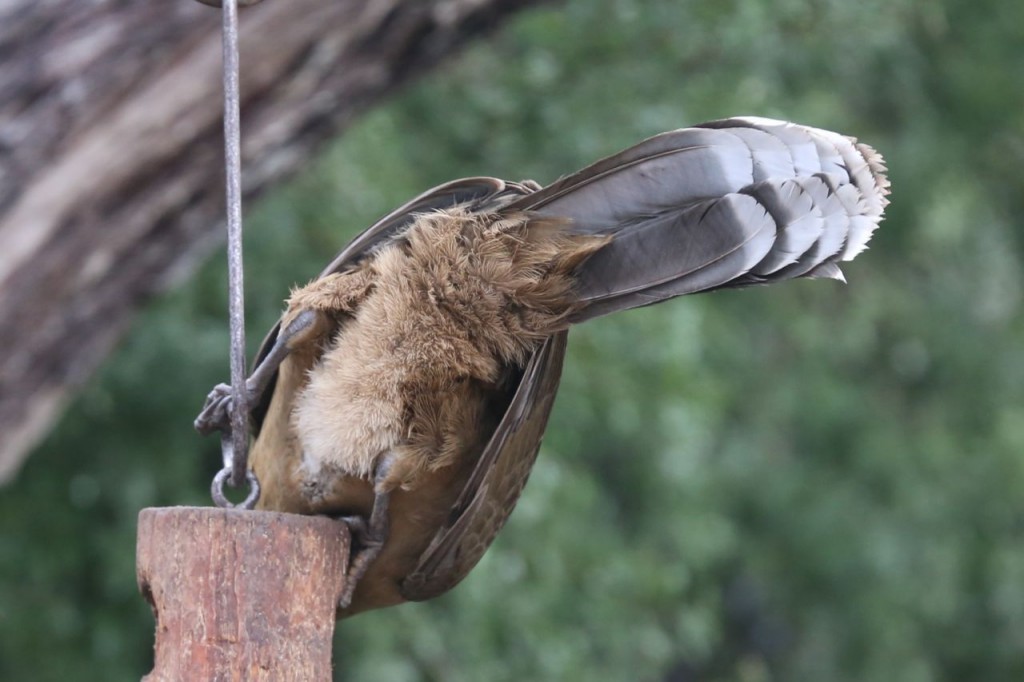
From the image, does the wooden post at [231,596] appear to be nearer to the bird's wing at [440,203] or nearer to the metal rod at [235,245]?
the metal rod at [235,245]

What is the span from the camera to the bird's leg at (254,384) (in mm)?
2582

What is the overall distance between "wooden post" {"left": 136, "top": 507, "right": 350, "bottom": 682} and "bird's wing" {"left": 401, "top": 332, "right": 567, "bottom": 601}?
51cm

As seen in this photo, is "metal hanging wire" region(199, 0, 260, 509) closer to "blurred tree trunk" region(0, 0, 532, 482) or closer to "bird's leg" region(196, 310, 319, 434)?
"bird's leg" region(196, 310, 319, 434)

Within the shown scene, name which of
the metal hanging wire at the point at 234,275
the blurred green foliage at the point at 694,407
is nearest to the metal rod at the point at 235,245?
the metal hanging wire at the point at 234,275

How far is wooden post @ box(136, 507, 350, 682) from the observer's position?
208cm

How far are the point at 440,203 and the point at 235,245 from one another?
50 centimetres

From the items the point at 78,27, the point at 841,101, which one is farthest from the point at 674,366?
the point at 78,27

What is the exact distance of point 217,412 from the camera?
259 cm

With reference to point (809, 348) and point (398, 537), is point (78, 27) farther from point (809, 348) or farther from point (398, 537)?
point (809, 348)

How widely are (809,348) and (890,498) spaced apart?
3.67 ft

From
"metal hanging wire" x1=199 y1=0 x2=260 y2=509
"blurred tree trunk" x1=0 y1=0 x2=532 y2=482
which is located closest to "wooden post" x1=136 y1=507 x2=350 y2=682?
"metal hanging wire" x1=199 y1=0 x2=260 y2=509

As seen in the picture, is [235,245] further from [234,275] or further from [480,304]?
[480,304]

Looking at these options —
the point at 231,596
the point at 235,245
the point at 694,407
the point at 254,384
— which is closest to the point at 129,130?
the point at 254,384

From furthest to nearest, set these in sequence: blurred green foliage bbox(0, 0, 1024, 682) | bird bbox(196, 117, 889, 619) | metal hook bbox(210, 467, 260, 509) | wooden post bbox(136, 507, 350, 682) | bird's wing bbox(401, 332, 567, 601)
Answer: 1. blurred green foliage bbox(0, 0, 1024, 682)
2. bird's wing bbox(401, 332, 567, 601)
3. metal hook bbox(210, 467, 260, 509)
4. bird bbox(196, 117, 889, 619)
5. wooden post bbox(136, 507, 350, 682)
